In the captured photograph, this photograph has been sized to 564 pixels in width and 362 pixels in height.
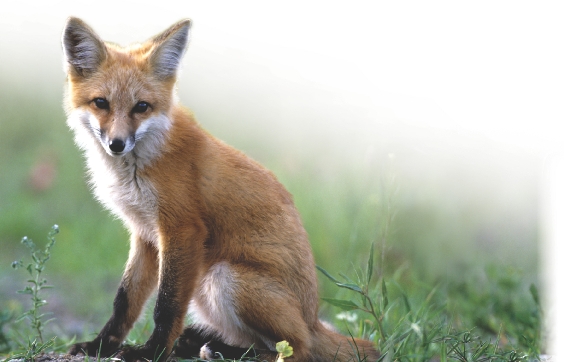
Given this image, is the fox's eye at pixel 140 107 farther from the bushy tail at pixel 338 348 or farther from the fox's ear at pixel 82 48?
the bushy tail at pixel 338 348

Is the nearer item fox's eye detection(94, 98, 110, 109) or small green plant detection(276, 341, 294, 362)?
small green plant detection(276, 341, 294, 362)

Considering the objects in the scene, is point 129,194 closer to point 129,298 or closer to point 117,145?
point 117,145

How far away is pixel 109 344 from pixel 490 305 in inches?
187

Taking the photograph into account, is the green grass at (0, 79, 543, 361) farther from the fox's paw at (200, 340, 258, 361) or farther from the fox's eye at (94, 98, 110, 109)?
the fox's eye at (94, 98, 110, 109)

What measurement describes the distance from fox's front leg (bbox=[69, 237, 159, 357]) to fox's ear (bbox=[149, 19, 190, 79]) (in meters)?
1.44

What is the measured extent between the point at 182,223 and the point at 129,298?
36.3 inches

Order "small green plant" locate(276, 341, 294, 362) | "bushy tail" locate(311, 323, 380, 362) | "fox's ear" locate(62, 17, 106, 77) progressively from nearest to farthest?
"small green plant" locate(276, 341, 294, 362) < "bushy tail" locate(311, 323, 380, 362) < "fox's ear" locate(62, 17, 106, 77)

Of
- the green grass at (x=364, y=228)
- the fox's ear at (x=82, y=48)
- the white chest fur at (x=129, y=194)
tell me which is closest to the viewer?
the white chest fur at (x=129, y=194)

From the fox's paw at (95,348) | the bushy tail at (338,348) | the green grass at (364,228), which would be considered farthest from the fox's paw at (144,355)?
the green grass at (364,228)

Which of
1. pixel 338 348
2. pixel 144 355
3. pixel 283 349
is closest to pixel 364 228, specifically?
pixel 338 348

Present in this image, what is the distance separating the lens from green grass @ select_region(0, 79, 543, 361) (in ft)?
25.1

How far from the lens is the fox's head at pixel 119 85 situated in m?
5.07

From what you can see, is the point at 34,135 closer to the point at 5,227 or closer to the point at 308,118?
the point at 5,227

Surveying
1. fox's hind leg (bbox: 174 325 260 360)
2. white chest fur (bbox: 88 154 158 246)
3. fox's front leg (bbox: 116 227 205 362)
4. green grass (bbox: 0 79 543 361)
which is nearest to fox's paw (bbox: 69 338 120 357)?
fox's front leg (bbox: 116 227 205 362)
